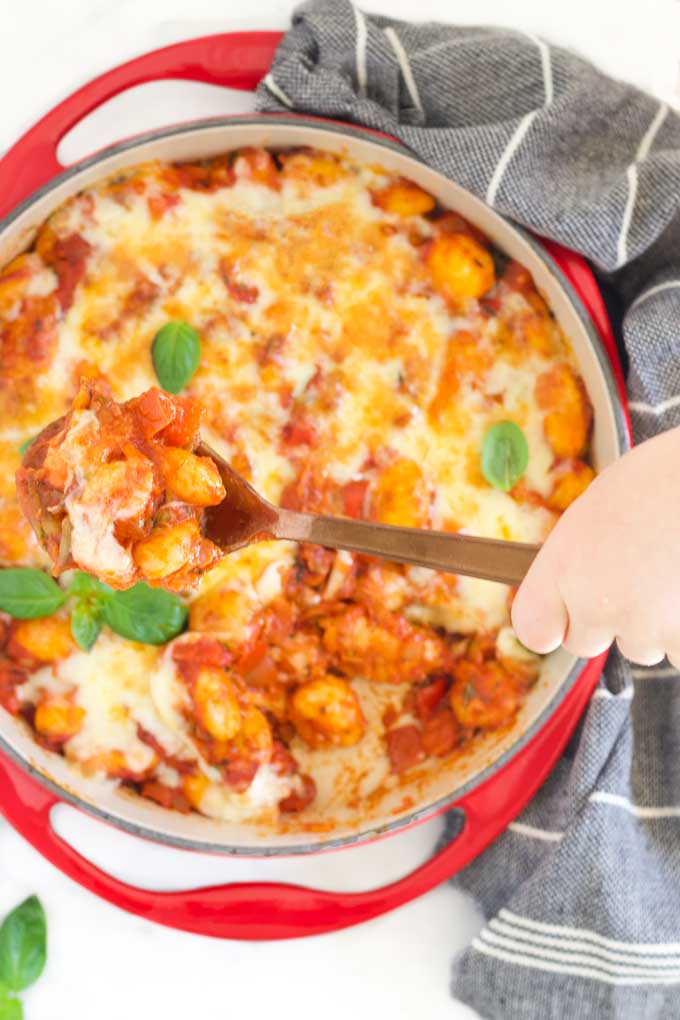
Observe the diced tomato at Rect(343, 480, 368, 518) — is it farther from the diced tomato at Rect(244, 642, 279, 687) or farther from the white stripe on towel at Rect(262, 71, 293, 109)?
the white stripe on towel at Rect(262, 71, 293, 109)

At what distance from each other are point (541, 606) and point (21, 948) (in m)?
1.88

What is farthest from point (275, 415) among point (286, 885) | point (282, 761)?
point (286, 885)

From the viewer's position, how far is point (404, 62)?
8.54 ft

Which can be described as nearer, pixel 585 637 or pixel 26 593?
pixel 585 637

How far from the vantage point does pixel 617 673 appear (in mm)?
2645

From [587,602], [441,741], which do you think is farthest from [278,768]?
[587,602]

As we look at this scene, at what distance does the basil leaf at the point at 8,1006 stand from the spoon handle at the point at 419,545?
157 centimetres

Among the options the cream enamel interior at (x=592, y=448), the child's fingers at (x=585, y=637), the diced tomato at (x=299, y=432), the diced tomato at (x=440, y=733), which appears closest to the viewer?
the child's fingers at (x=585, y=637)

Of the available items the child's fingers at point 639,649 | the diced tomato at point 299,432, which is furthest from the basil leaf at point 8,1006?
the child's fingers at point 639,649

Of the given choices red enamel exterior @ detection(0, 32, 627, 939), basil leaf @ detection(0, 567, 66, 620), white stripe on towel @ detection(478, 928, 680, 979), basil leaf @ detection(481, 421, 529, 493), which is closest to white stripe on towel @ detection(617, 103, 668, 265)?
red enamel exterior @ detection(0, 32, 627, 939)

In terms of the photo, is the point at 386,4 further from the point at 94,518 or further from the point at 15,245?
the point at 94,518

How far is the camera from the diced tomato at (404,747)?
2.72 m

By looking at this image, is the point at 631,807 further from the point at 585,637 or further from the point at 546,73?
the point at 546,73

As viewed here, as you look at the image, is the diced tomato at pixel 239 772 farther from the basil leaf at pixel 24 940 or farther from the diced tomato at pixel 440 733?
the basil leaf at pixel 24 940
